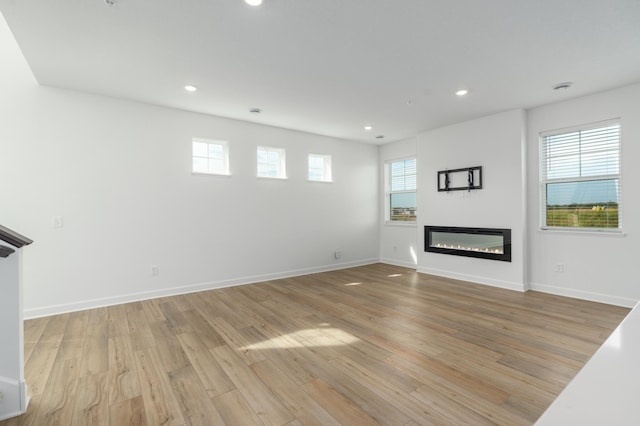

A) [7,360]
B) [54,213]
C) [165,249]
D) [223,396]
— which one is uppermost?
[54,213]

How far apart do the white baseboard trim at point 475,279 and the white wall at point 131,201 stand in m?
2.21

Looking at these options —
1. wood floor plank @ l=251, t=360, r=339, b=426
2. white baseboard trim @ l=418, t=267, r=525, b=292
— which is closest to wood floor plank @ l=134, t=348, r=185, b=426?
wood floor plank @ l=251, t=360, r=339, b=426

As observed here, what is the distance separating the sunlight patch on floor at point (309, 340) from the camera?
8.86 feet

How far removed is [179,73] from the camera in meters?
3.26

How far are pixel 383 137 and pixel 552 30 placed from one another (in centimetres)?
370

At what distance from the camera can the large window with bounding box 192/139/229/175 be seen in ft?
15.1

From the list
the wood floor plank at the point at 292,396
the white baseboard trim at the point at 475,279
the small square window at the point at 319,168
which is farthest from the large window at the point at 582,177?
the wood floor plank at the point at 292,396

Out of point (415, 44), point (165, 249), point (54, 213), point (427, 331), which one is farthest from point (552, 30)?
point (54, 213)

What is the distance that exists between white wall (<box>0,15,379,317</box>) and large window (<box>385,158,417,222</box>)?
1938 mm

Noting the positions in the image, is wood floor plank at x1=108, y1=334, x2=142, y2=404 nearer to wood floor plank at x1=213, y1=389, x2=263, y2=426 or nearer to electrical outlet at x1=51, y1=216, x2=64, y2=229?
wood floor plank at x1=213, y1=389, x2=263, y2=426

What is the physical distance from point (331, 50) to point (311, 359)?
2763 millimetres

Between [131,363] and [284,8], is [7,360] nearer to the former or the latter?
[131,363]

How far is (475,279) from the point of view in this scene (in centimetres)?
494

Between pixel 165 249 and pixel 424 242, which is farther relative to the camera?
pixel 424 242
